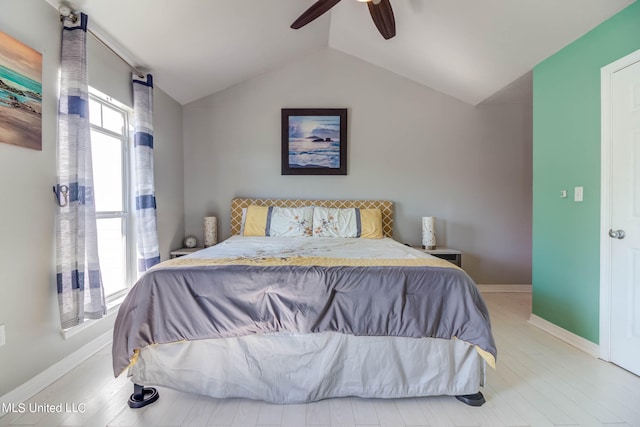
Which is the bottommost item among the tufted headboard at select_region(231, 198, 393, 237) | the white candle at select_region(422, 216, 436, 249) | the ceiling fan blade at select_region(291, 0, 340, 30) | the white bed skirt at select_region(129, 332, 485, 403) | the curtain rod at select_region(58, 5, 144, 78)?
the white bed skirt at select_region(129, 332, 485, 403)

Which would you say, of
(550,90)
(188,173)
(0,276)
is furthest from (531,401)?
(188,173)

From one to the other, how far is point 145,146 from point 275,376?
246 cm

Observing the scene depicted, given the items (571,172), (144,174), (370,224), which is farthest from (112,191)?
(571,172)

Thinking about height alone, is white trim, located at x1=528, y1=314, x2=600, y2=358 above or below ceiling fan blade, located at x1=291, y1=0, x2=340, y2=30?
below

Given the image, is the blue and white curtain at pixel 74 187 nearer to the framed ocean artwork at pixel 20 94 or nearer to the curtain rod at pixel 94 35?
the curtain rod at pixel 94 35

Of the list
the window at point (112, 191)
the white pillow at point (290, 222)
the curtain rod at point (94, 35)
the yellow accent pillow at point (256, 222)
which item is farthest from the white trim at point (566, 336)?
the curtain rod at point (94, 35)

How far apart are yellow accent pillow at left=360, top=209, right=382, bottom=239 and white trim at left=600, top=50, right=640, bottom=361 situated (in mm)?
1910

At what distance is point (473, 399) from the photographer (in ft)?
5.23

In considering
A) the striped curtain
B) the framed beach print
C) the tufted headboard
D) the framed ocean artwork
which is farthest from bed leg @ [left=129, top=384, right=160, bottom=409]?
the framed beach print

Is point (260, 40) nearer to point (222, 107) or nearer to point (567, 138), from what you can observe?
point (222, 107)

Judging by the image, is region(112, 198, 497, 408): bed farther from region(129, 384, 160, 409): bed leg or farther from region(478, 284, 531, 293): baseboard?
region(478, 284, 531, 293): baseboard

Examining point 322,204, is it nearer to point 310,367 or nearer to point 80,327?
point 310,367

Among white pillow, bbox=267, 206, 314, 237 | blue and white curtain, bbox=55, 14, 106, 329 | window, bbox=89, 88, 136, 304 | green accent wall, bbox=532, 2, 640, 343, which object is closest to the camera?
blue and white curtain, bbox=55, 14, 106, 329

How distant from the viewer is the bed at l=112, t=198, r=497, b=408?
62.4 inches
